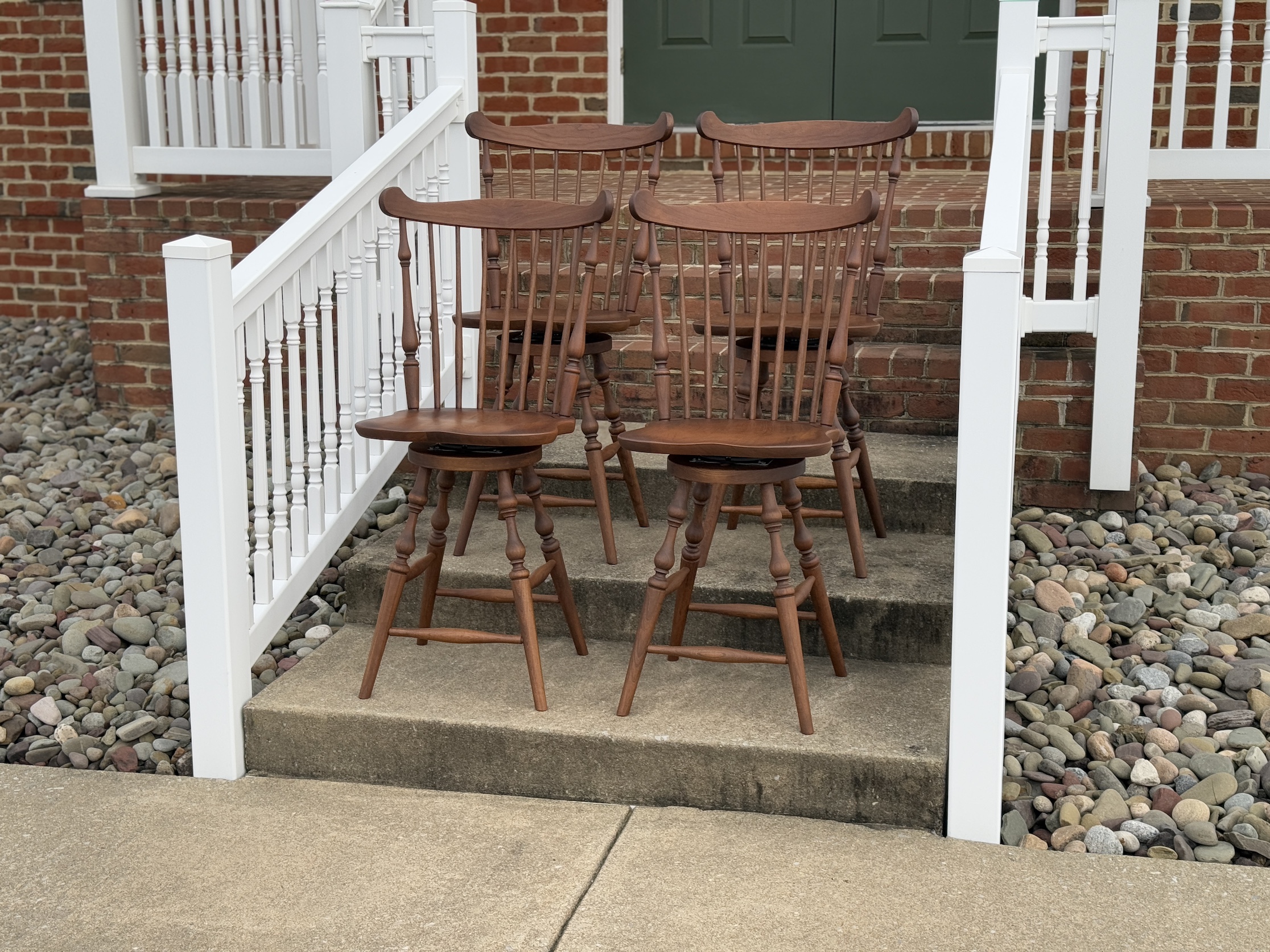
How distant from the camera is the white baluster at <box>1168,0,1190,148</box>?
13.3 ft

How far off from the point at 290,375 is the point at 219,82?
89.4 inches

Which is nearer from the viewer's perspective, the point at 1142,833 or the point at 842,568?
the point at 1142,833

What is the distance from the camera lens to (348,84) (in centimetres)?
405

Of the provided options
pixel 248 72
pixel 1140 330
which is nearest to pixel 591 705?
pixel 1140 330

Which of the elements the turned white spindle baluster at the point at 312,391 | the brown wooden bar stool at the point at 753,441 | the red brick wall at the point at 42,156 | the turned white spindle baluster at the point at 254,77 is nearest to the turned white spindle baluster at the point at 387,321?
the turned white spindle baluster at the point at 312,391

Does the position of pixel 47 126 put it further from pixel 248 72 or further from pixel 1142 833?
pixel 1142 833

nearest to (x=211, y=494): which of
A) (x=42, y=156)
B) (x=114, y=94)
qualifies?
(x=114, y=94)

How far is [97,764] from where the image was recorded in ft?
10.2

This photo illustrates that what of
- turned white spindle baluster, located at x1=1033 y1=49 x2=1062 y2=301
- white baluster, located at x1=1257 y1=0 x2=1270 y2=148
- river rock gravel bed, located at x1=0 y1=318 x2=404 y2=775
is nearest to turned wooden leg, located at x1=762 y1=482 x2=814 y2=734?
river rock gravel bed, located at x1=0 y1=318 x2=404 y2=775

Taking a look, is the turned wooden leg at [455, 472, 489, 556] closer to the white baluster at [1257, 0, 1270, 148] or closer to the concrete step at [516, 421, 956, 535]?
the concrete step at [516, 421, 956, 535]

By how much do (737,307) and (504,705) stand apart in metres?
1.71

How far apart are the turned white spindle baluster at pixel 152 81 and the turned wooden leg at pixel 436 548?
257 centimetres

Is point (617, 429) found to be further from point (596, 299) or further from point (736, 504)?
point (596, 299)

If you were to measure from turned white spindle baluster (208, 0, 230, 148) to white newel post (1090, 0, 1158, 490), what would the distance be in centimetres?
302
